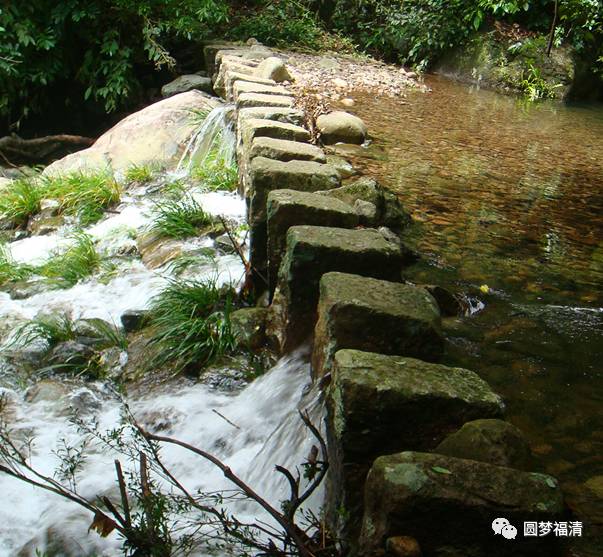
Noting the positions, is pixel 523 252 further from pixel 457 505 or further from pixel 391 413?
pixel 457 505

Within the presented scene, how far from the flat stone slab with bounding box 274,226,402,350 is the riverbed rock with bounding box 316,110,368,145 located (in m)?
2.87

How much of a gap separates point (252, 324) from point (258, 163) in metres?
0.82

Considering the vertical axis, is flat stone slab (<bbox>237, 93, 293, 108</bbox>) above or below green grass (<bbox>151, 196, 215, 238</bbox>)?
above

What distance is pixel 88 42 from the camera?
8.35 m

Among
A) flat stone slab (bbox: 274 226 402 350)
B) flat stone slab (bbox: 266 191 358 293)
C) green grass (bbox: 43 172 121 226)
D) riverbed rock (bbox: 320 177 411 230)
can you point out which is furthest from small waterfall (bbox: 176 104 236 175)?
flat stone slab (bbox: 274 226 402 350)

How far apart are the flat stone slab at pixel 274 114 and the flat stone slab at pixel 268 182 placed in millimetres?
1120

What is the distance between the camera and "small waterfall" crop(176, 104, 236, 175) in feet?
18.7

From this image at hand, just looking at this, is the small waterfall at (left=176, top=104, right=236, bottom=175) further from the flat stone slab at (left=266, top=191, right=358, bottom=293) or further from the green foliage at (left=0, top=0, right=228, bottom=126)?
the flat stone slab at (left=266, top=191, right=358, bottom=293)

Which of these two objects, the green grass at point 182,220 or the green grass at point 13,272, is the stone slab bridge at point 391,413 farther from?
the green grass at point 13,272

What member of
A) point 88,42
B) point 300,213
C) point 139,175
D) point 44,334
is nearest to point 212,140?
point 139,175

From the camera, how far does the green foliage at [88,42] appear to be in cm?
755

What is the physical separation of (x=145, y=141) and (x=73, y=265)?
2197mm

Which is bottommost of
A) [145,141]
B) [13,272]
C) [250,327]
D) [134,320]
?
[13,272]

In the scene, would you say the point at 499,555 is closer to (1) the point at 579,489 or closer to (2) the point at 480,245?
(1) the point at 579,489
